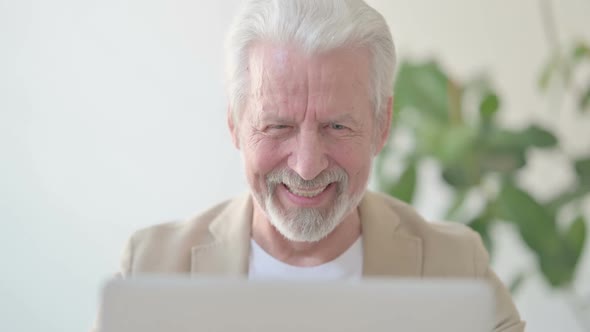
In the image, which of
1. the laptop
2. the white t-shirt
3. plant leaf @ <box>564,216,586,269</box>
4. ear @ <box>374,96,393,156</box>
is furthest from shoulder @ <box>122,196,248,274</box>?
plant leaf @ <box>564,216,586,269</box>

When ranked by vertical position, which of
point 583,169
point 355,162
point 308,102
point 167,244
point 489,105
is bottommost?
point 583,169

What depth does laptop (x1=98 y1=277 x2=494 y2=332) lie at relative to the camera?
913mm

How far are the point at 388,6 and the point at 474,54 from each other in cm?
41

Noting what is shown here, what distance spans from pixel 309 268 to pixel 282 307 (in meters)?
0.88

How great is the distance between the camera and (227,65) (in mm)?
1763

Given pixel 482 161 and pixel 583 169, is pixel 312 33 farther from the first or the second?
pixel 583 169

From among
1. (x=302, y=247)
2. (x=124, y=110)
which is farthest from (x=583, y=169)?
(x=124, y=110)

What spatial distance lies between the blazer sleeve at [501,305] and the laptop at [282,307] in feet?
2.85

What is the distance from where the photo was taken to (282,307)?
2.99ft

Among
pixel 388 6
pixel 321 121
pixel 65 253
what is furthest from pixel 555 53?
pixel 65 253

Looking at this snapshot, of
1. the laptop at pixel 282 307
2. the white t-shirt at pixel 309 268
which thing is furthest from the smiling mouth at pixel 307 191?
the laptop at pixel 282 307

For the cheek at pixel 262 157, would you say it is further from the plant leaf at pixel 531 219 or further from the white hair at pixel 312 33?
the plant leaf at pixel 531 219

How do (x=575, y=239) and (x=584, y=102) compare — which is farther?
(x=584, y=102)

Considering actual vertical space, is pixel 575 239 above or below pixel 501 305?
below
